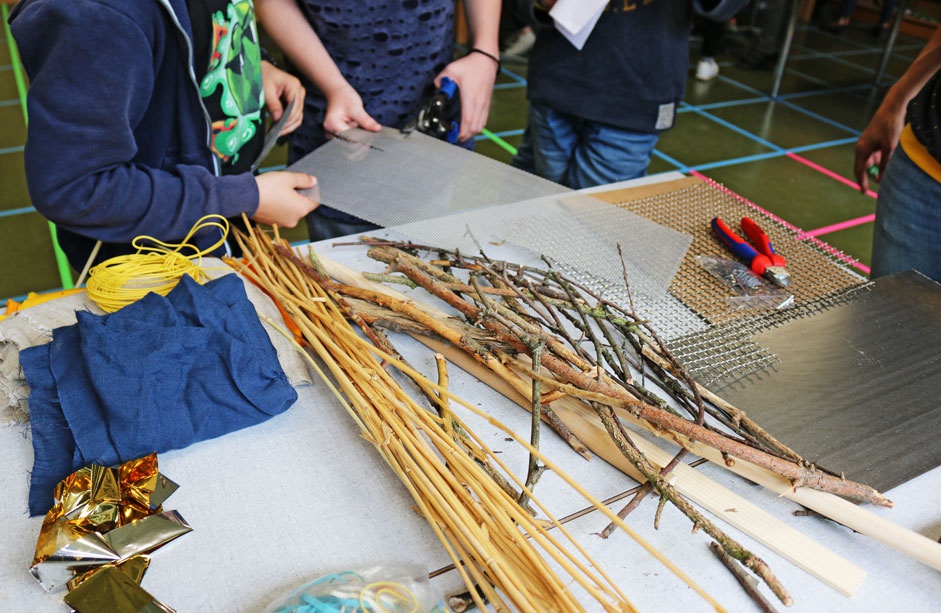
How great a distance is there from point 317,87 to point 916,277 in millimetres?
1196

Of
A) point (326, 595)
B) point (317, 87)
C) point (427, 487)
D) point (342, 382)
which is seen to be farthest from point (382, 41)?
point (326, 595)

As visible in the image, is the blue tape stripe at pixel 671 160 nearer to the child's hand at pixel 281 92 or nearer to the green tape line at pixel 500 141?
the green tape line at pixel 500 141

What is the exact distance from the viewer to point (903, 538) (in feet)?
2.26

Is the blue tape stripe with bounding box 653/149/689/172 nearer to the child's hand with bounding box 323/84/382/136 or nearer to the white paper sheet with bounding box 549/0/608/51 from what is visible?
the white paper sheet with bounding box 549/0/608/51

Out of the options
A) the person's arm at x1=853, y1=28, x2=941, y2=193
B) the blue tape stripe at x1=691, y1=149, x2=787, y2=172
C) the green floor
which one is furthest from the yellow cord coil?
the blue tape stripe at x1=691, y1=149, x2=787, y2=172

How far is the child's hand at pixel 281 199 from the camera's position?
3.85 ft

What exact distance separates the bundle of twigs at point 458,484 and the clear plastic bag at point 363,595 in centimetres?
4

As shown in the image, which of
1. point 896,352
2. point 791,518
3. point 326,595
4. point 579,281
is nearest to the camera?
point 326,595

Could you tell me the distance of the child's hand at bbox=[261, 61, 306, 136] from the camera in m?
1.40

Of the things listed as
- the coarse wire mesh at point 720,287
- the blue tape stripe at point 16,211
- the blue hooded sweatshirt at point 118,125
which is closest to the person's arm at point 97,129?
the blue hooded sweatshirt at point 118,125

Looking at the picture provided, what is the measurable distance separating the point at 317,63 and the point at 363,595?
1118mm

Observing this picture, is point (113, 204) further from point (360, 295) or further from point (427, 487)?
point (427, 487)

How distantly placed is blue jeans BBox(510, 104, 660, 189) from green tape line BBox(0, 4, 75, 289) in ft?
3.92

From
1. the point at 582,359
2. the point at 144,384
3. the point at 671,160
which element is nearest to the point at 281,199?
the point at 144,384
